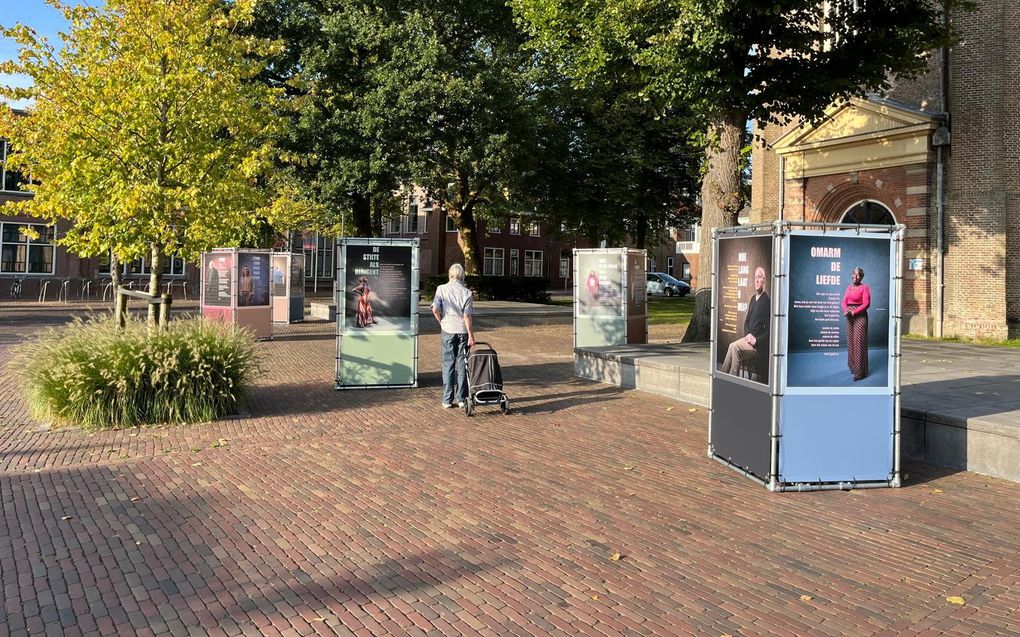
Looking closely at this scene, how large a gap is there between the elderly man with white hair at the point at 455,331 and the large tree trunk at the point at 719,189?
7.07 metres

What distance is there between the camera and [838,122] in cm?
2181

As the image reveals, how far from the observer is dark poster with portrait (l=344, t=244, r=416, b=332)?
11.3 metres

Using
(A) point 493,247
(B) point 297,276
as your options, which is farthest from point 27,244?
(A) point 493,247

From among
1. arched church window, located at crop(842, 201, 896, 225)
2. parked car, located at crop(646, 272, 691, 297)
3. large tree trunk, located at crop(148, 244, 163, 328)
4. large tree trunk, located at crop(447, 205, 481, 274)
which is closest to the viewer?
large tree trunk, located at crop(148, 244, 163, 328)

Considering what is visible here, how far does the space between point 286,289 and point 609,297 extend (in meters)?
12.7

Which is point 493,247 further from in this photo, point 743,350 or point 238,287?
point 743,350

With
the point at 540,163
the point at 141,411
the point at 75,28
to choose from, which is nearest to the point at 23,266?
the point at 540,163

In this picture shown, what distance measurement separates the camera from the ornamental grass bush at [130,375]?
28.2 feet

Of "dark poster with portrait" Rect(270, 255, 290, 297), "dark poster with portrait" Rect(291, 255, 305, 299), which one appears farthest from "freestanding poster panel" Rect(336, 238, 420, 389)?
"dark poster with portrait" Rect(291, 255, 305, 299)

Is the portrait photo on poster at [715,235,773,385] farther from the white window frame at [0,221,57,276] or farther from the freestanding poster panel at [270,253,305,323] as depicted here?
the white window frame at [0,221,57,276]

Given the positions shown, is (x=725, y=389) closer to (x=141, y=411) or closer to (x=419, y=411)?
(x=419, y=411)

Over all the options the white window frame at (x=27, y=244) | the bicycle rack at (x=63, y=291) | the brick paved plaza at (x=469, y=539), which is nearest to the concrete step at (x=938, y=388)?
the brick paved plaza at (x=469, y=539)

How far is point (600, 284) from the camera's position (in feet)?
49.4

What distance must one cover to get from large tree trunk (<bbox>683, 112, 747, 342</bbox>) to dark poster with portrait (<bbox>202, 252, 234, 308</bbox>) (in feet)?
35.1
